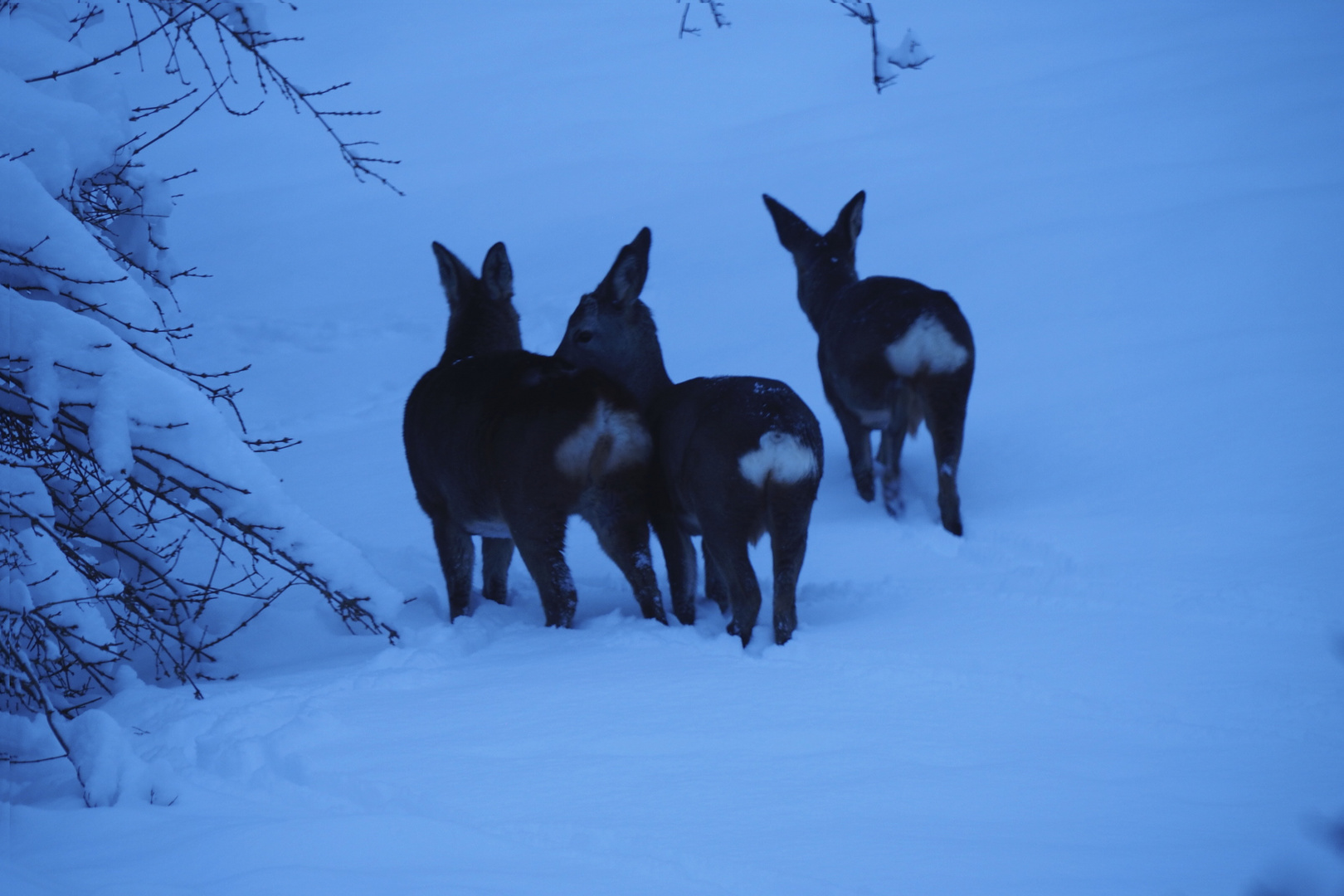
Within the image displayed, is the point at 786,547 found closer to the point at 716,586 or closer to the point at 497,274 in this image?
the point at 716,586

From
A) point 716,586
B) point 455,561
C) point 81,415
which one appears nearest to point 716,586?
point 716,586

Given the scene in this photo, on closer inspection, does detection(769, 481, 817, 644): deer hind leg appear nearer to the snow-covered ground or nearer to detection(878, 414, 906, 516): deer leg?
the snow-covered ground

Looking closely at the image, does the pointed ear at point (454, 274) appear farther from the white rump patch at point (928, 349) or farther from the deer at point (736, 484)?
the white rump patch at point (928, 349)

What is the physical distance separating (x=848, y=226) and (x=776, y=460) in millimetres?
4192

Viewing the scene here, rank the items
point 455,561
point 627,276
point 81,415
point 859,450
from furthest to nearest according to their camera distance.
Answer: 1. point 859,450
2. point 627,276
3. point 455,561
4. point 81,415

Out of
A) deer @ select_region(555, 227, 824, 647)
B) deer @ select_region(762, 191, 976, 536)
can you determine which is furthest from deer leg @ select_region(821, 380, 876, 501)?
deer @ select_region(555, 227, 824, 647)

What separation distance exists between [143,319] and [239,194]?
1539 centimetres

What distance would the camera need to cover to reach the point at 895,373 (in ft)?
22.5

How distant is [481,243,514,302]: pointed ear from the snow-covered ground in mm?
1846

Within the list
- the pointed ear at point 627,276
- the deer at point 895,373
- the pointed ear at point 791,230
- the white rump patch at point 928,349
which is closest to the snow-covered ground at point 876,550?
the deer at point 895,373

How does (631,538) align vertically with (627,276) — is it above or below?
below

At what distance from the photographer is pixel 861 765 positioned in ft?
10.0

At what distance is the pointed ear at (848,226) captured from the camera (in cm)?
825

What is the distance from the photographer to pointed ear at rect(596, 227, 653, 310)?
236 inches
